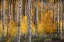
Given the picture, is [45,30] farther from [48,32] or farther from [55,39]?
[55,39]

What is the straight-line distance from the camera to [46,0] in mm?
58406

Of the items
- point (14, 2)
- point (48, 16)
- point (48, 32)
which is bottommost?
point (48, 32)

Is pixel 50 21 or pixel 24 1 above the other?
pixel 24 1

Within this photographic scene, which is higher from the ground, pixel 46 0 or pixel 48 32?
pixel 46 0

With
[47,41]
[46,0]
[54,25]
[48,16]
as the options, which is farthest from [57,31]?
[46,0]

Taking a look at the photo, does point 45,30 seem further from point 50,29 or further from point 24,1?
point 24,1

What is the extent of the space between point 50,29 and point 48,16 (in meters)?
1.95

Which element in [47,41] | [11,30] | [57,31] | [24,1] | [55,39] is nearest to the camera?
[47,41]

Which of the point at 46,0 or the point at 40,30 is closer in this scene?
the point at 40,30

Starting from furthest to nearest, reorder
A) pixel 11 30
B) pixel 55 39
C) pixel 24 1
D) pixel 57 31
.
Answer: pixel 24 1 → pixel 57 31 → pixel 11 30 → pixel 55 39

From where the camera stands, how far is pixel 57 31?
2536 cm

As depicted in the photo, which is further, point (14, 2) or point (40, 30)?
point (14, 2)

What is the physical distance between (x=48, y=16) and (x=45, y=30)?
1956 millimetres

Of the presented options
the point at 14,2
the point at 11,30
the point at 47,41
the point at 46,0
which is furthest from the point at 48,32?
the point at 46,0
